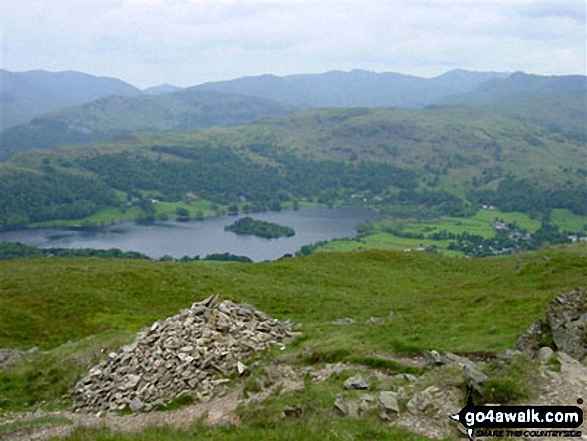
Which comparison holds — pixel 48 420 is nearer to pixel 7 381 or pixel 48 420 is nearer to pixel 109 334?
pixel 7 381

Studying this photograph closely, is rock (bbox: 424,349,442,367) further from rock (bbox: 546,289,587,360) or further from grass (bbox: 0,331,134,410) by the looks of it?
grass (bbox: 0,331,134,410)

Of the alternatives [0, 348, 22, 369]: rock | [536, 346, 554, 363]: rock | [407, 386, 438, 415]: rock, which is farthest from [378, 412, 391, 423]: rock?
[0, 348, 22, 369]: rock

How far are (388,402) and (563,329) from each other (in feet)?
29.1

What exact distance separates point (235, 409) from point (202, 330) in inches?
307

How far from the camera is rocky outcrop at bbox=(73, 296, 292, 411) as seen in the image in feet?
87.6

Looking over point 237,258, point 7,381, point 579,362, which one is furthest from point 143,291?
point 237,258

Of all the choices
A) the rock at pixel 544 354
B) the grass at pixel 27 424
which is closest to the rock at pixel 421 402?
the rock at pixel 544 354

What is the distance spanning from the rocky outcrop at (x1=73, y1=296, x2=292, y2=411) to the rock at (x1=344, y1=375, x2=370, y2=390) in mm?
5854

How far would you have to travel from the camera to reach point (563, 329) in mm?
23719

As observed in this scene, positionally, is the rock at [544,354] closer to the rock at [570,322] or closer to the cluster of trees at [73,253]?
the rock at [570,322]

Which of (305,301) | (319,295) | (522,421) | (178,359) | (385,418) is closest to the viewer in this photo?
(522,421)

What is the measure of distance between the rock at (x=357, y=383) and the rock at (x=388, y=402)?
202 centimetres

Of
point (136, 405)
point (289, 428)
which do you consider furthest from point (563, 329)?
point (136, 405)

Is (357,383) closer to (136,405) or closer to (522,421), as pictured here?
(522,421)
